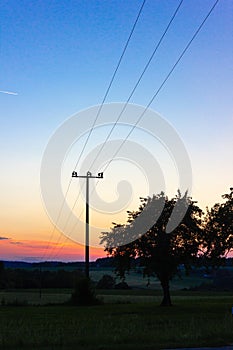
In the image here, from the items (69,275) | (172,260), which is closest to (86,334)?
(172,260)

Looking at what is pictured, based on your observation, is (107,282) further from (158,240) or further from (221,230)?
(221,230)

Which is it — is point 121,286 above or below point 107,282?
below

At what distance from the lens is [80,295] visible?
63.3 metres

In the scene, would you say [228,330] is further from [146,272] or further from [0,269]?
[0,269]

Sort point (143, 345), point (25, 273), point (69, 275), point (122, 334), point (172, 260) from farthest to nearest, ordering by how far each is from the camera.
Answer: point (25, 273) → point (69, 275) → point (172, 260) → point (122, 334) → point (143, 345)

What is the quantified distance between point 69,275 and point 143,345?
11973 cm

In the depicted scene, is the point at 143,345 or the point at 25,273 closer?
the point at 143,345

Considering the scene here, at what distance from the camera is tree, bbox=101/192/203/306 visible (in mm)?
59531

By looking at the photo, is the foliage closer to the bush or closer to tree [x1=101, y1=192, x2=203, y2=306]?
the bush

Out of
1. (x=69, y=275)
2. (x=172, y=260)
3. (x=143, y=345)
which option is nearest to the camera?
(x=143, y=345)

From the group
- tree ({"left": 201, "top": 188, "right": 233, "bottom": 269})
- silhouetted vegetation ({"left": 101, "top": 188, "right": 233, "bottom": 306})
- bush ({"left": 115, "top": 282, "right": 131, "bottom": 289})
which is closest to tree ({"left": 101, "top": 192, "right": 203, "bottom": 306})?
silhouetted vegetation ({"left": 101, "top": 188, "right": 233, "bottom": 306})

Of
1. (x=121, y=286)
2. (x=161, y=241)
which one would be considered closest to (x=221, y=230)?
(x=161, y=241)

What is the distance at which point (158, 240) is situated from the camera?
59.6m

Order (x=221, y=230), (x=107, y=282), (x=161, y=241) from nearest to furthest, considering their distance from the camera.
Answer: (x=221, y=230), (x=161, y=241), (x=107, y=282)
